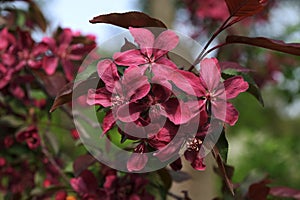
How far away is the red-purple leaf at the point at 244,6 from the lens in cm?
81

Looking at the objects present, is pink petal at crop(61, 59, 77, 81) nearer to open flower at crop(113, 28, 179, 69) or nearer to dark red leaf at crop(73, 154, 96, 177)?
dark red leaf at crop(73, 154, 96, 177)

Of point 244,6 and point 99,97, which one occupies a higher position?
point 244,6

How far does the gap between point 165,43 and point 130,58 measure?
61 mm

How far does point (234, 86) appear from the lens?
80cm

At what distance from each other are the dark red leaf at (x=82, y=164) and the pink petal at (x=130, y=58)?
0.37 metres

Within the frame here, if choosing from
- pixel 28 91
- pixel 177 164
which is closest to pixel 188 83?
pixel 177 164

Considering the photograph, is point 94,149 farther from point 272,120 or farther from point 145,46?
point 272,120

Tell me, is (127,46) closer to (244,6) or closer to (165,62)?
(165,62)

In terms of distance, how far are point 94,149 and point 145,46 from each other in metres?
0.46

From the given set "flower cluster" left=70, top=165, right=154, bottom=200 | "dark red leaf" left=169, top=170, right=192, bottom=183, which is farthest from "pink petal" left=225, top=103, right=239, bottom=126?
"dark red leaf" left=169, top=170, right=192, bottom=183

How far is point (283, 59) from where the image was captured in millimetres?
2523

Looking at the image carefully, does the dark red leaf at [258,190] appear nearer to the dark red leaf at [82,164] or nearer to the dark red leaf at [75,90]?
the dark red leaf at [82,164]

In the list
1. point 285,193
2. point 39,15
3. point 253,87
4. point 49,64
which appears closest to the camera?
point 253,87

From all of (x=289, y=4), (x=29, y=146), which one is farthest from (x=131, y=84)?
(x=289, y=4)
